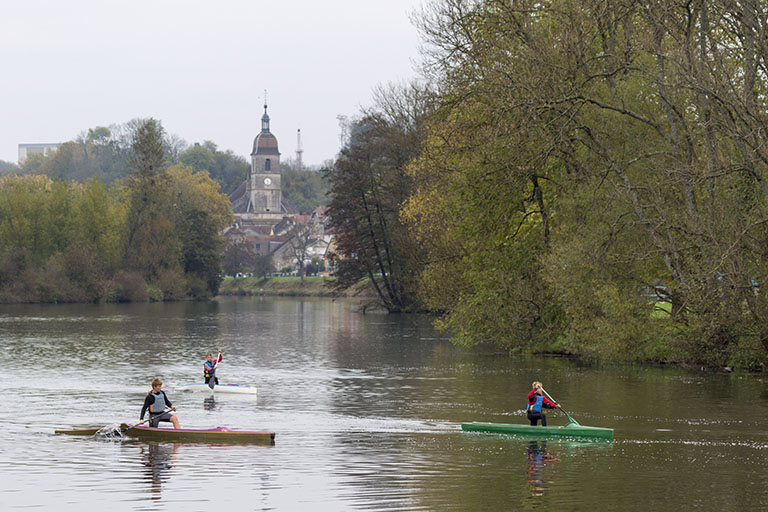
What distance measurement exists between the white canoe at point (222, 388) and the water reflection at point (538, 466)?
1171 cm

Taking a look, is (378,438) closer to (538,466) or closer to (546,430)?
(546,430)

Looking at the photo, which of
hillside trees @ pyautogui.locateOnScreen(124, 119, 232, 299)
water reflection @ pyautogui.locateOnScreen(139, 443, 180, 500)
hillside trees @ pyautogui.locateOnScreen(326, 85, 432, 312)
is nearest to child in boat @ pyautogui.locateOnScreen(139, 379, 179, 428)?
water reflection @ pyautogui.locateOnScreen(139, 443, 180, 500)

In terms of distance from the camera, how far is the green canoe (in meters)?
22.1

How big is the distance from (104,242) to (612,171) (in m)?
76.3

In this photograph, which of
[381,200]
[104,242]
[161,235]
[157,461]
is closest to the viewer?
[157,461]

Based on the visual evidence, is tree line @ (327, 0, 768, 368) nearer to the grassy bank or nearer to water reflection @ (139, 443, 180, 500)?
water reflection @ (139, 443, 180, 500)

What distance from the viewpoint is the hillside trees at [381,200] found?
72.2m

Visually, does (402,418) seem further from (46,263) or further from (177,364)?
(46,263)

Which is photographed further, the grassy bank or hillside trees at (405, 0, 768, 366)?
the grassy bank

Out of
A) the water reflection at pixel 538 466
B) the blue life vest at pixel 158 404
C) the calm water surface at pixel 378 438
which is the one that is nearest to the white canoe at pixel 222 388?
the calm water surface at pixel 378 438

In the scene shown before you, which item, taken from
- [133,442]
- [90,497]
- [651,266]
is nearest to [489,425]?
[133,442]

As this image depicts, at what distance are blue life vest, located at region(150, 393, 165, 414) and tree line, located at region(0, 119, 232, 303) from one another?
8033 cm

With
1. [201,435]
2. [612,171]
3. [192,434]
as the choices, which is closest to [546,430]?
[201,435]

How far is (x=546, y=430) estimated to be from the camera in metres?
22.6
